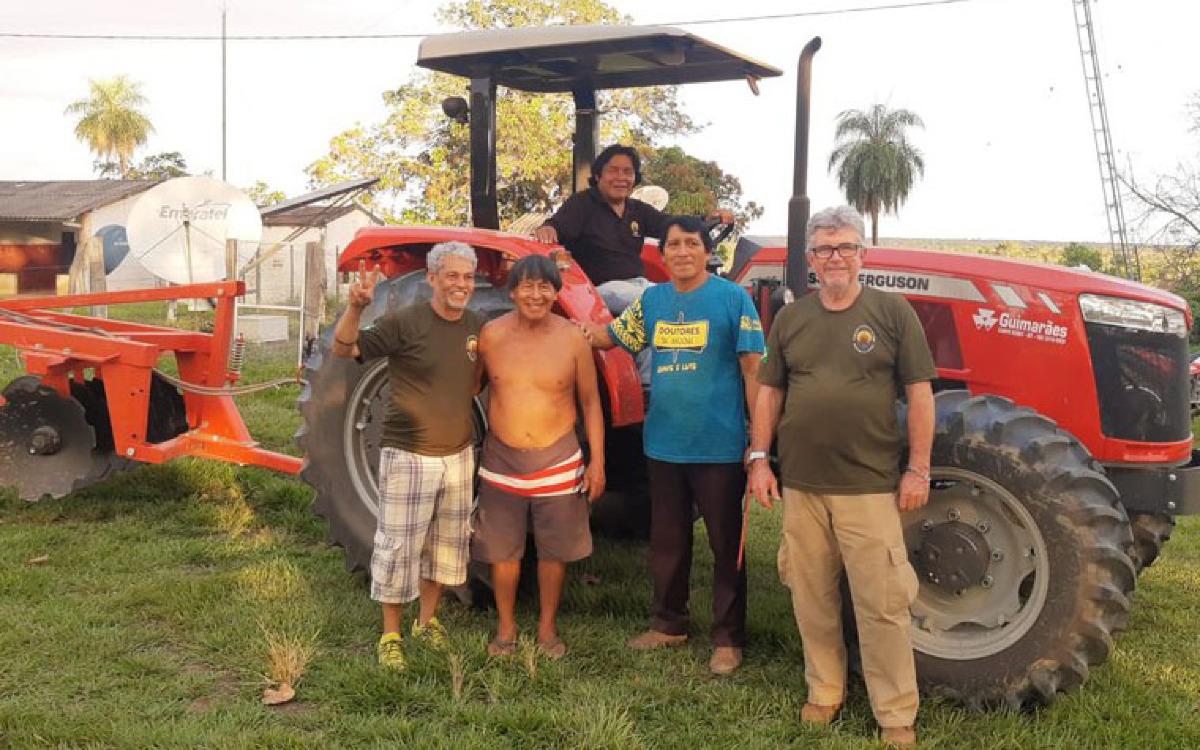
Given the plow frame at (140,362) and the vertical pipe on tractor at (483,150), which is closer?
the vertical pipe on tractor at (483,150)

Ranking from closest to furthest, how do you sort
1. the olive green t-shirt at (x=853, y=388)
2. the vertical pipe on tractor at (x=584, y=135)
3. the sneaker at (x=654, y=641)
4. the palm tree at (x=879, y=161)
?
the olive green t-shirt at (x=853, y=388) < the sneaker at (x=654, y=641) < the vertical pipe on tractor at (x=584, y=135) < the palm tree at (x=879, y=161)

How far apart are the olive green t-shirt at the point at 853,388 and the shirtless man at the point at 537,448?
0.86 metres

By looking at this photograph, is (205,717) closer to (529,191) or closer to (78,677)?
(78,677)

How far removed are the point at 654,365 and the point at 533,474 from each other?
23.2 inches

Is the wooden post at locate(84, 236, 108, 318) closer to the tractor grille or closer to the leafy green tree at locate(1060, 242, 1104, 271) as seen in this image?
the tractor grille

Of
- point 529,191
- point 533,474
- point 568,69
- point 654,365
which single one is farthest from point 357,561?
point 529,191

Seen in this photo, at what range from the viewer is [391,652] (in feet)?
12.1

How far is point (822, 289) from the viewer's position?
129 inches

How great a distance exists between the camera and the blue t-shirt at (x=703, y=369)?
367 centimetres

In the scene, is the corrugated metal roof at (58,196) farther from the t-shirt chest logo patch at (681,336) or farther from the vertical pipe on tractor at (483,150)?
the t-shirt chest logo patch at (681,336)

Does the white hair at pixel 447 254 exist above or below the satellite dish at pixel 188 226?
below

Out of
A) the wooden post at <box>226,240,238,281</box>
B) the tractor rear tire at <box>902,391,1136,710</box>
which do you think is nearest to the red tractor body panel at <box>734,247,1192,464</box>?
the tractor rear tire at <box>902,391,1136,710</box>

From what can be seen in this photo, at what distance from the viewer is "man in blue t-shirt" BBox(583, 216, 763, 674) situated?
3682 millimetres

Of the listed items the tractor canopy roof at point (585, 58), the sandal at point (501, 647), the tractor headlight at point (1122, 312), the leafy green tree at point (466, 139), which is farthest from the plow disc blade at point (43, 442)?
the leafy green tree at point (466, 139)
